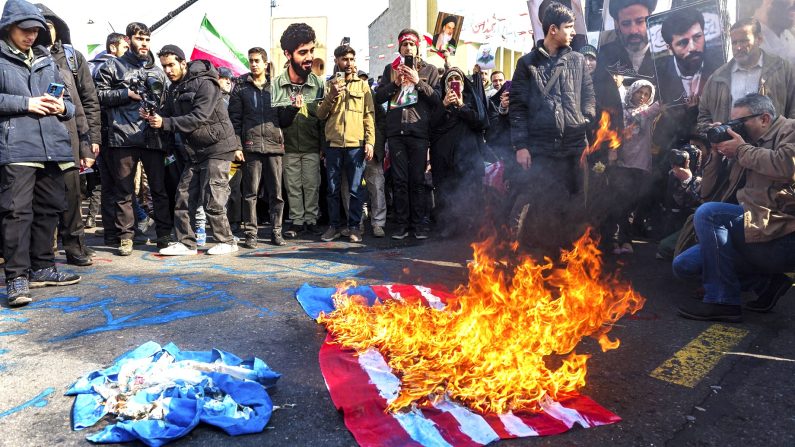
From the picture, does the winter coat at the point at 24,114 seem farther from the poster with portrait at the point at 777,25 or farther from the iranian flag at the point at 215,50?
the poster with portrait at the point at 777,25

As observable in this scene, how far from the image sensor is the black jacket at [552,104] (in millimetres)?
5336

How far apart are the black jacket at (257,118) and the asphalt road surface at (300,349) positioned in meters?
1.84

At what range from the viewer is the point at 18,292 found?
419 cm

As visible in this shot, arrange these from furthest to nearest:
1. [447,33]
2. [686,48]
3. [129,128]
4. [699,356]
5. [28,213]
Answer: [447,33]
[129,128]
[686,48]
[28,213]
[699,356]

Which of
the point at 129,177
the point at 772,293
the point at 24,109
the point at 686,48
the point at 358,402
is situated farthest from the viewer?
the point at 129,177

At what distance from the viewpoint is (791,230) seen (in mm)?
3680

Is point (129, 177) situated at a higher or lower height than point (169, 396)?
higher

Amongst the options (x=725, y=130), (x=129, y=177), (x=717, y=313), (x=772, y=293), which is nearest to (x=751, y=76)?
(x=725, y=130)

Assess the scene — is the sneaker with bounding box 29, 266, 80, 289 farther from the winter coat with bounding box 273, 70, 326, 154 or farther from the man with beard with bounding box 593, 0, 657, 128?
the man with beard with bounding box 593, 0, 657, 128

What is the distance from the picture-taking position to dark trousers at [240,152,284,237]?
6.90 m

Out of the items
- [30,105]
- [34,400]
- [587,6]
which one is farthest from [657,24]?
[34,400]

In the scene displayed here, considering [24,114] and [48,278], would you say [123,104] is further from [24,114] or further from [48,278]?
[48,278]

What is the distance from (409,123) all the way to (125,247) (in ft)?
12.1

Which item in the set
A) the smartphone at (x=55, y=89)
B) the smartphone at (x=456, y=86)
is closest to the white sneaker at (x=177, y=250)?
the smartphone at (x=55, y=89)
